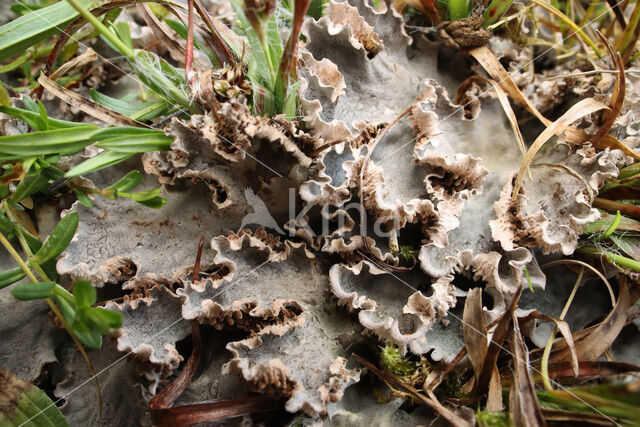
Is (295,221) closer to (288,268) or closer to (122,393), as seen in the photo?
(288,268)

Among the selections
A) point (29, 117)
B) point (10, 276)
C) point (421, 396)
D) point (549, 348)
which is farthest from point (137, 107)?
point (549, 348)

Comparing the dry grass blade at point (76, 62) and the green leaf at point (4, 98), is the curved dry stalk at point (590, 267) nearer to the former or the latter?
the dry grass blade at point (76, 62)

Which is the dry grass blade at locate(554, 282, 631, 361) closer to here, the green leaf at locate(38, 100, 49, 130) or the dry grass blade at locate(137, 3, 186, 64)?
the dry grass blade at locate(137, 3, 186, 64)

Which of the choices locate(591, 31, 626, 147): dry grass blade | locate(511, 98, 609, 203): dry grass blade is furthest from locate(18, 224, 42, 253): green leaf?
locate(591, 31, 626, 147): dry grass blade

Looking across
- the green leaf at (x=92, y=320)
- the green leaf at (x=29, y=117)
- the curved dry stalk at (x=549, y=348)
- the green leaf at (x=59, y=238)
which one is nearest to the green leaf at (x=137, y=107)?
the green leaf at (x=29, y=117)

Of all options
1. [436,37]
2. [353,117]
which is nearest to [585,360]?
[353,117]

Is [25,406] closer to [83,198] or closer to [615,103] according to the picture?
[83,198]
